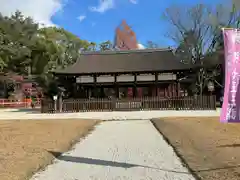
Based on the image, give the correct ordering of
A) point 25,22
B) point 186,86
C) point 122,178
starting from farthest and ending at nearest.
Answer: point 25,22 < point 186,86 < point 122,178

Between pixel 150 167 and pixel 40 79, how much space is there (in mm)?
35211

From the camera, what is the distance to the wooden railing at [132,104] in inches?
833

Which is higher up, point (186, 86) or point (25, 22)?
point (25, 22)

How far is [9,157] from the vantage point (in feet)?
20.1

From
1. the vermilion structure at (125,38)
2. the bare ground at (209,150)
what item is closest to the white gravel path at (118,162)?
the bare ground at (209,150)

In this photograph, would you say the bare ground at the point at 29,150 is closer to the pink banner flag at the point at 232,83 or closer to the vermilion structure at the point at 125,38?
the pink banner flag at the point at 232,83

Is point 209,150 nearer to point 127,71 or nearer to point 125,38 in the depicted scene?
point 127,71

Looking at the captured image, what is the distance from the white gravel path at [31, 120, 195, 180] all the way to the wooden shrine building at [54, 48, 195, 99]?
15803 mm

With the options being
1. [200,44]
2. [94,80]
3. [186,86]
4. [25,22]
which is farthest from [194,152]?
[25,22]

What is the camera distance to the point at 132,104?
71.3ft

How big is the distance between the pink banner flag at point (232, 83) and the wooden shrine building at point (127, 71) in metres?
17.9

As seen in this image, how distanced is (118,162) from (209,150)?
231 centimetres

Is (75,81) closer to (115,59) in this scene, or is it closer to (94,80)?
(94,80)

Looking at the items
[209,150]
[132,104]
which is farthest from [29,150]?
[132,104]
